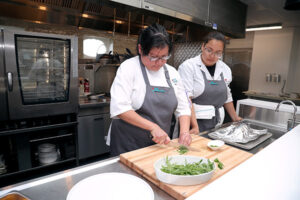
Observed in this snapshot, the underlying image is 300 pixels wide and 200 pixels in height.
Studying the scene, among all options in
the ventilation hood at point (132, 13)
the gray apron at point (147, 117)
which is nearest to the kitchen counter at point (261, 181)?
the gray apron at point (147, 117)

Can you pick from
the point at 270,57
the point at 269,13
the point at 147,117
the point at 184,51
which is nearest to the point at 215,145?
the point at 147,117

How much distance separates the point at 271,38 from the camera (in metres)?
5.99

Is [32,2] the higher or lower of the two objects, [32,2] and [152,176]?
the higher

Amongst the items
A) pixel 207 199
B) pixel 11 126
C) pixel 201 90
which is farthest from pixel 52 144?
pixel 207 199

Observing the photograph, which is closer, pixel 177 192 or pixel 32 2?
pixel 177 192

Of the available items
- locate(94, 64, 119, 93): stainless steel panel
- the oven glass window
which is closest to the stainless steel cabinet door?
the oven glass window

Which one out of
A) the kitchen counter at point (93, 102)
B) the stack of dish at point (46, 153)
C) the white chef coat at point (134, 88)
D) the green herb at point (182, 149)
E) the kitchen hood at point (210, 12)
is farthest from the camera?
the kitchen counter at point (93, 102)

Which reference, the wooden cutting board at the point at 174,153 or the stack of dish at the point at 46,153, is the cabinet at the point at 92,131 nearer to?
the stack of dish at the point at 46,153

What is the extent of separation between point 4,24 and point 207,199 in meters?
3.14

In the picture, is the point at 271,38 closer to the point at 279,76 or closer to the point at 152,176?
the point at 279,76

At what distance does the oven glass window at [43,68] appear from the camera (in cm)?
231

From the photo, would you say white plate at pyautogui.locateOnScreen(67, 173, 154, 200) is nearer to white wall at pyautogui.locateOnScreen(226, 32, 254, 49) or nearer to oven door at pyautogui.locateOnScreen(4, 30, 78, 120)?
oven door at pyautogui.locateOnScreen(4, 30, 78, 120)

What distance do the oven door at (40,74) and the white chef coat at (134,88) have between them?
1.37 m

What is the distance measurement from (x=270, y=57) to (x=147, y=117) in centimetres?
588
